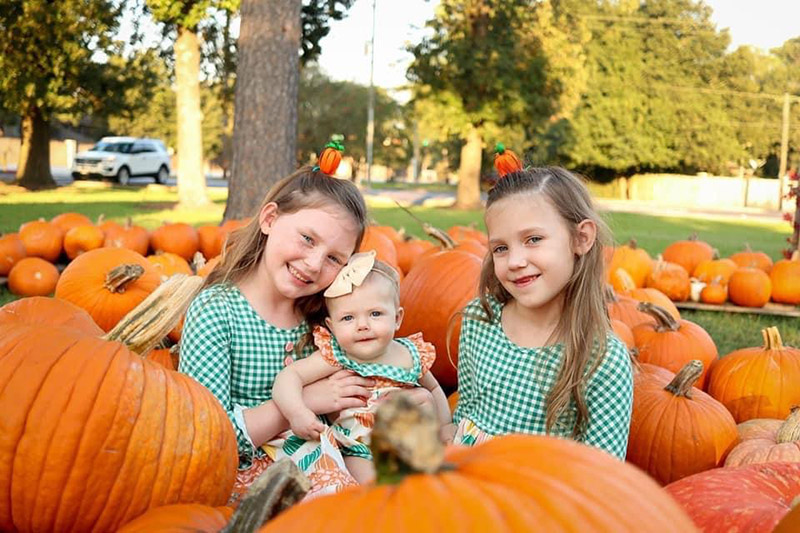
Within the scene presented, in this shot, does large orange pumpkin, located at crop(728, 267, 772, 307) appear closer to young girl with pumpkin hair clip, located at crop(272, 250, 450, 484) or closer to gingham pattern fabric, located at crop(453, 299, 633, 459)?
gingham pattern fabric, located at crop(453, 299, 633, 459)

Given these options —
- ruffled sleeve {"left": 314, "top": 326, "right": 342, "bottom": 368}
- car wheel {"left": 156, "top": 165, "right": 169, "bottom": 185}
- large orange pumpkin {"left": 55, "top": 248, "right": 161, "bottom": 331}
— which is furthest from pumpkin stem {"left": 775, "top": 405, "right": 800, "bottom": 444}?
car wheel {"left": 156, "top": 165, "right": 169, "bottom": 185}

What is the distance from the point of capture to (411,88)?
25.0 meters

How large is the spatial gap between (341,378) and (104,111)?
2314 centimetres

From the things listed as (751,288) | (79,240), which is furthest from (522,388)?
(79,240)

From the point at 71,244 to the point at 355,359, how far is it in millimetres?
5279

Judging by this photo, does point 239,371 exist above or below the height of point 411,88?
below

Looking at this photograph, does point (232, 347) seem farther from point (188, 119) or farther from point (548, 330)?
point (188, 119)

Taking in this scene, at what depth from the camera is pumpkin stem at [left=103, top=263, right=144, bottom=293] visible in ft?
12.8

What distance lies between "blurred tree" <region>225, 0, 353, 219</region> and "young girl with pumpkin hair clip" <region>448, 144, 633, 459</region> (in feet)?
20.3

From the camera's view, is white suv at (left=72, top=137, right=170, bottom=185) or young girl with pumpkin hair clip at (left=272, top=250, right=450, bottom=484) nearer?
young girl with pumpkin hair clip at (left=272, top=250, right=450, bottom=484)

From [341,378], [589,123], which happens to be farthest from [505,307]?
[589,123]

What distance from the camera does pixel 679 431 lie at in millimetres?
2943

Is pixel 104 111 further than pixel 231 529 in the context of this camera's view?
Yes

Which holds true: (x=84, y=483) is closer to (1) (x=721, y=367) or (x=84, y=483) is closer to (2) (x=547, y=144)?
(1) (x=721, y=367)
